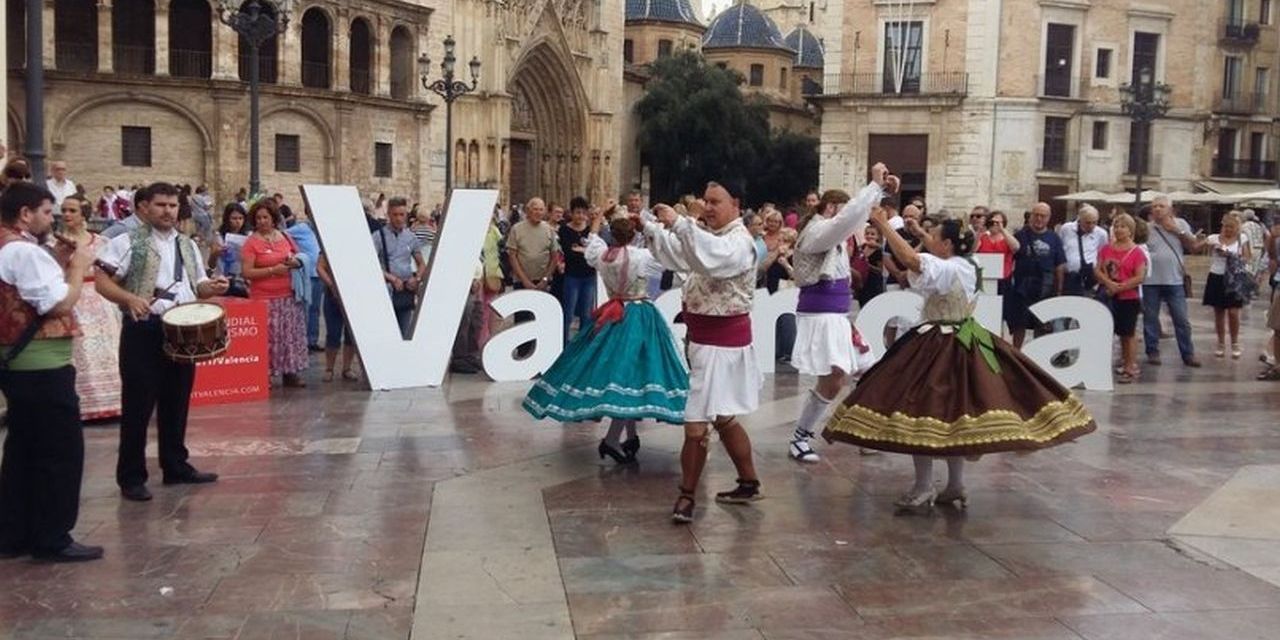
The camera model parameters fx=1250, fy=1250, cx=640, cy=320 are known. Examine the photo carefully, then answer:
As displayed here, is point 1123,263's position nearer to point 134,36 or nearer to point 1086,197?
point 1086,197

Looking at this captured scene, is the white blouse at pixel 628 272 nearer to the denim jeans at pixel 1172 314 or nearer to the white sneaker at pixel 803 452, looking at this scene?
the white sneaker at pixel 803 452

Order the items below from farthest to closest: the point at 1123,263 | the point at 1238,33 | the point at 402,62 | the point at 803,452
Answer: the point at 1238,33 < the point at 402,62 < the point at 1123,263 < the point at 803,452

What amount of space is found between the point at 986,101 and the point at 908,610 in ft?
122

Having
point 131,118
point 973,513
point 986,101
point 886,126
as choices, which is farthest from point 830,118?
point 973,513

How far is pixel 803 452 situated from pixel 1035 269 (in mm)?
6483

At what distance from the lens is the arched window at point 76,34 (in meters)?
33.8

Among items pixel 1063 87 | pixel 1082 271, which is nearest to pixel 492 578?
pixel 1082 271

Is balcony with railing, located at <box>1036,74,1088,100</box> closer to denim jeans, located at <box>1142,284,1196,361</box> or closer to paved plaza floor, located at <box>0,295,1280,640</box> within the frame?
denim jeans, located at <box>1142,284,1196,361</box>

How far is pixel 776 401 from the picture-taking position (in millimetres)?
11336

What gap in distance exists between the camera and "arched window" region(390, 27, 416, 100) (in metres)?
Answer: 40.5

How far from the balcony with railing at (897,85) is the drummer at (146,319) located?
36.1 meters

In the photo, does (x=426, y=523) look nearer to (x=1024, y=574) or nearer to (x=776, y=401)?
(x=1024, y=574)

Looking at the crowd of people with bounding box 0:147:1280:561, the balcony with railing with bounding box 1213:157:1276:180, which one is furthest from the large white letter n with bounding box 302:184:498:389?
the balcony with railing with bounding box 1213:157:1276:180

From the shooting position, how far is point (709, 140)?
5488cm
